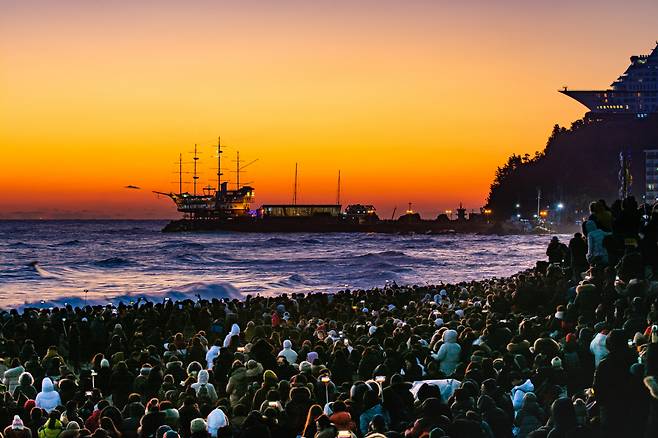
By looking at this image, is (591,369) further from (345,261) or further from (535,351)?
(345,261)

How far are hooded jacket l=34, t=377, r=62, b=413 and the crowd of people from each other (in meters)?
0.02

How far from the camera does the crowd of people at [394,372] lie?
29.5ft

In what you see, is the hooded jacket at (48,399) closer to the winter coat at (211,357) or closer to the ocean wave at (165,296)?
the winter coat at (211,357)

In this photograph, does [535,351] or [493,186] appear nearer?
[535,351]

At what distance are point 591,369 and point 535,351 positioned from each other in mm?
851

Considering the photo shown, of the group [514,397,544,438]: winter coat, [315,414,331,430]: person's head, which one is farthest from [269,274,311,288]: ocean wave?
[315,414,331,430]: person's head

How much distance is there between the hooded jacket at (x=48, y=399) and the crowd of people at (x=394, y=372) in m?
0.02

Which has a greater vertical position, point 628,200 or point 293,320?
point 628,200

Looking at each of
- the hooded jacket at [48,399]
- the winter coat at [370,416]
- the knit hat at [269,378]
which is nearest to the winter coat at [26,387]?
the hooded jacket at [48,399]

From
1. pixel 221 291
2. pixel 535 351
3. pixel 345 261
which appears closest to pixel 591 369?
pixel 535 351

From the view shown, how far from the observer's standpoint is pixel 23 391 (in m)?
13.1

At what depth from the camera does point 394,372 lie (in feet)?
44.5

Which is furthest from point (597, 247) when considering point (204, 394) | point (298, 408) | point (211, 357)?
point (298, 408)

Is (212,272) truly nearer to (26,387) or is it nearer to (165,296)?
(165,296)
